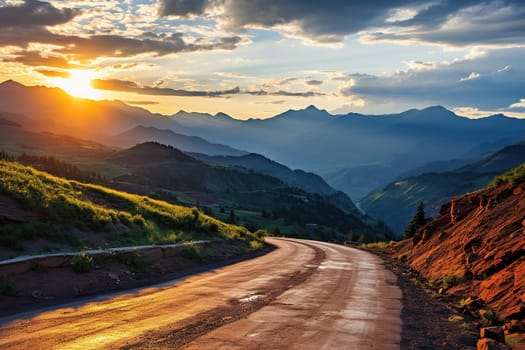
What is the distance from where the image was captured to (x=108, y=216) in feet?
77.7

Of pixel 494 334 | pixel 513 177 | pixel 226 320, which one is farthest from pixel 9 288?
pixel 513 177

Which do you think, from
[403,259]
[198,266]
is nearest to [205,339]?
[198,266]

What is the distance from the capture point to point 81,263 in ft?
48.9

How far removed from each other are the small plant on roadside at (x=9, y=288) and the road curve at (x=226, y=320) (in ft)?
5.88

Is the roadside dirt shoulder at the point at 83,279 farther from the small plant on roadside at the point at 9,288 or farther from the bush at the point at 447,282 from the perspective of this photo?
the bush at the point at 447,282

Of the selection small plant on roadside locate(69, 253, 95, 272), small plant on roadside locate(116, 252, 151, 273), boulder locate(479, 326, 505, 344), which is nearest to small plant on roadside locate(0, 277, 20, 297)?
small plant on roadside locate(69, 253, 95, 272)

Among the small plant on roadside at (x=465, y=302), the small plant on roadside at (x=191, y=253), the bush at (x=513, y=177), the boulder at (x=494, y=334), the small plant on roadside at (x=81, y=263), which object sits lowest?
the small plant on roadside at (x=191, y=253)

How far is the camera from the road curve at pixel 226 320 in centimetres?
865

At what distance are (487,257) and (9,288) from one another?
15.1m

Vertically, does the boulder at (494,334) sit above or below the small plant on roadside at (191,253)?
above

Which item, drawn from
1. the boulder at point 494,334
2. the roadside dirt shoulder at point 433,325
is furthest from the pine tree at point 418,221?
the boulder at point 494,334

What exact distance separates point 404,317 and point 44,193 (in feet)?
55.6

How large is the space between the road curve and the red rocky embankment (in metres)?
2.59

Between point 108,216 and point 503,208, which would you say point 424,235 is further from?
point 108,216
